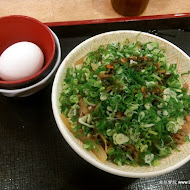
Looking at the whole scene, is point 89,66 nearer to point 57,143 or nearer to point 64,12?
point 57,143

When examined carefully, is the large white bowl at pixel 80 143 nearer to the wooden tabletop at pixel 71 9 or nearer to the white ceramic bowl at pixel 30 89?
the white ceramic bowl at pixel 30 89

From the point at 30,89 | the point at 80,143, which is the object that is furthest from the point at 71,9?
the point at 80,143

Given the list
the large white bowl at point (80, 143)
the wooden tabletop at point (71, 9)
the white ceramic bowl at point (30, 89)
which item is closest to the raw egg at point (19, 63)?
the white ceramic bowl at point (30, 89)

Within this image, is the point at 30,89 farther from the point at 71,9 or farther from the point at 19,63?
the point at 71,9

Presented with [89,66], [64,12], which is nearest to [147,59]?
[89,66]

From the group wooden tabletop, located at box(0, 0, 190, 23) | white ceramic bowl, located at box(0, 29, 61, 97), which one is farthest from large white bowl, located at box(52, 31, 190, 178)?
wooden tabletop, located at box(0, 0, 190, 23)

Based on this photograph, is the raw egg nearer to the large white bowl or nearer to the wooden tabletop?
the large white bowl
